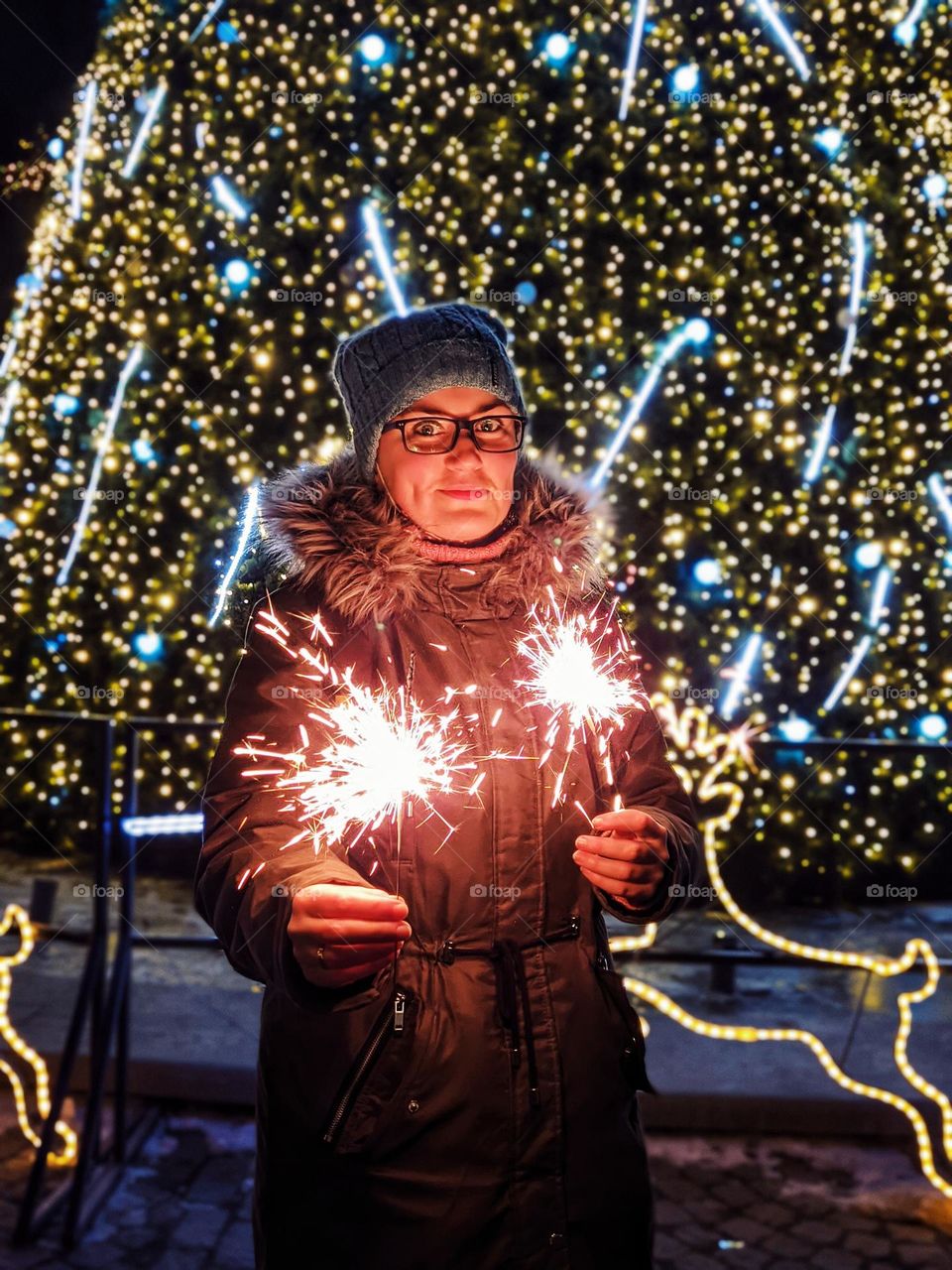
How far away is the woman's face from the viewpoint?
6.49ft

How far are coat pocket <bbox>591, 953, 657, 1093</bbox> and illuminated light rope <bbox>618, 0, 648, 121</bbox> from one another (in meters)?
5.62

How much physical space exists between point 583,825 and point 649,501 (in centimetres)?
457

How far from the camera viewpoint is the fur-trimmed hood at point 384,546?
74.1 inches

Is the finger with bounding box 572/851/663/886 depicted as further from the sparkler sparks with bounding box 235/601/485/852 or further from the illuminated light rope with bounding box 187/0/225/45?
the illuminated light rope with bounding box 187/0/225/45

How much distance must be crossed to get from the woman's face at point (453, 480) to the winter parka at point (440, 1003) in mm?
156

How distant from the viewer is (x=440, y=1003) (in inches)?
66.4

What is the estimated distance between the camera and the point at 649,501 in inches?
243

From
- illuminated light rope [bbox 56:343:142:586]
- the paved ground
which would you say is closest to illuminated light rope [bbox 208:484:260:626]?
the paved ground

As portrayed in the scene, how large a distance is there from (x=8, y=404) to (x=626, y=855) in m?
5.86

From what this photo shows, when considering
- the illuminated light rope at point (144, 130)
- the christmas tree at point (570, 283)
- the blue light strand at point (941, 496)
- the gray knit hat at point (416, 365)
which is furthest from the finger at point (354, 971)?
the illuminated light rope at point (144, 130)
